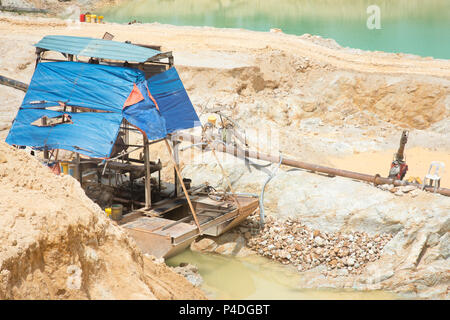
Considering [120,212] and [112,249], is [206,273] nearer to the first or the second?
[120,212]

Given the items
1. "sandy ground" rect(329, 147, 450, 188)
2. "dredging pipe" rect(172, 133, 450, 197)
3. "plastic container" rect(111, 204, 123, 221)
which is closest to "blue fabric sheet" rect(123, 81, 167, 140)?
"dredging pipe" rect(172, 133, 450, 197)

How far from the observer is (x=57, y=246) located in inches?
205

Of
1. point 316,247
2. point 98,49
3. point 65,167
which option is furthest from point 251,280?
point 98,49

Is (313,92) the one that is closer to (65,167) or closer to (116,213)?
(65,167)

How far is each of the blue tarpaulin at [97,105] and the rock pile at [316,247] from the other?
137 inches

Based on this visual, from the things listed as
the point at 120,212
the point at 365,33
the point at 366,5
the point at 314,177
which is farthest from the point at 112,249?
the point at 366,5

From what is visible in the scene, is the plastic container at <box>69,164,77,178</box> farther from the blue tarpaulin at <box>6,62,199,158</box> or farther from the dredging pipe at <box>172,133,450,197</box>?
the dredging pipe at <box>172,133,450,197</box>

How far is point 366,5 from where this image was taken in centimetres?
4700

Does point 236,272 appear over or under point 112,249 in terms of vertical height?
under

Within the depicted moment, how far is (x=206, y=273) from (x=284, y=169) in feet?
12.9

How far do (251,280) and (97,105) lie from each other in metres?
5.27

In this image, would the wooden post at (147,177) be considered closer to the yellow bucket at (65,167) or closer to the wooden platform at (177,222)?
the wooden platform at (177,222)

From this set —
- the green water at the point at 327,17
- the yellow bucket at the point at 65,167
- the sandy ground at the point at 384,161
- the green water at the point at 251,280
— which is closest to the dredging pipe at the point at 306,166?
the yellow bucket at the point at 65,167

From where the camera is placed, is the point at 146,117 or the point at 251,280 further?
the point at 251,280
